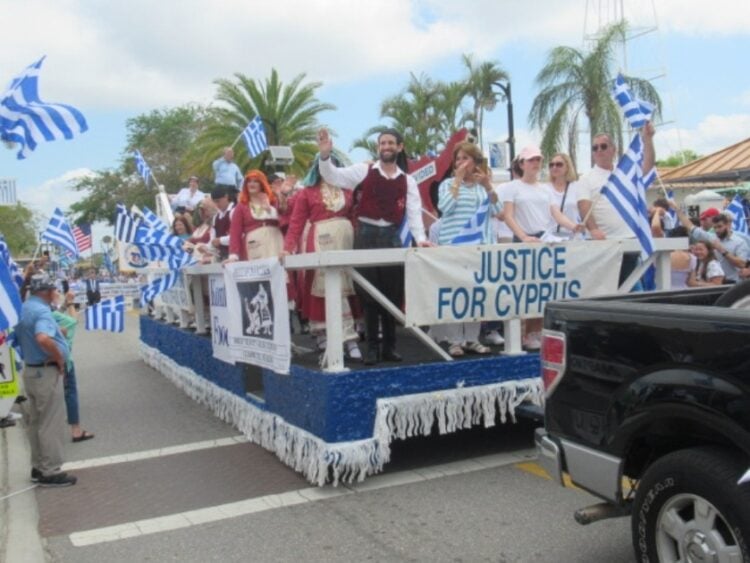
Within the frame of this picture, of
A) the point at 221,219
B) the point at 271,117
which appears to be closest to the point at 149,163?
the point at 271,117

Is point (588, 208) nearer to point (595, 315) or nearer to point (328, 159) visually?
point (328, 159)

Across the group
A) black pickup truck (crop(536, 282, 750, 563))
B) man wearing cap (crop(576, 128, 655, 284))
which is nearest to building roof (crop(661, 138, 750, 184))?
man wearing cap (crop(576, 128, 655, 284))

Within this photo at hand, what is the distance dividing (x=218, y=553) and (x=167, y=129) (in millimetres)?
50458

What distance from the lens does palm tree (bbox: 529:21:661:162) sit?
22953 millimetres

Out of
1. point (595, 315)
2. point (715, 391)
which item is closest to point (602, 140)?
point (595, 315)

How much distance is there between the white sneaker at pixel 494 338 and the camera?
6.25m

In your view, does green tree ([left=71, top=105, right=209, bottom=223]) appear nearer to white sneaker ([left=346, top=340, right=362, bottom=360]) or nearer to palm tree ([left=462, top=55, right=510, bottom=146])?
palm tree ([left=462, top=55, right=510, bottom=146])

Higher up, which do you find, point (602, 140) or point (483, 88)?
point (483, 88)

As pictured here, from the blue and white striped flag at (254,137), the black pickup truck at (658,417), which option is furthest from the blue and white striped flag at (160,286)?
the black pickup truck at (658,417)

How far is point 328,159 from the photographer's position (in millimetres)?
5562

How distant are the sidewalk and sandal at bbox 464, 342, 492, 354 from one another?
3165 millimetres

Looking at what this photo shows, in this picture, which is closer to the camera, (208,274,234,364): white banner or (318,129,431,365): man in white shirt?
(318,129,431,365): man in white shirt

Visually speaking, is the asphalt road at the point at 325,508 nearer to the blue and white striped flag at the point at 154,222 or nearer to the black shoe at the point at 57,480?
the black shoe at the point at 57,480

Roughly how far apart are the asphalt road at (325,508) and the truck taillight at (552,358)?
1.00 metres
